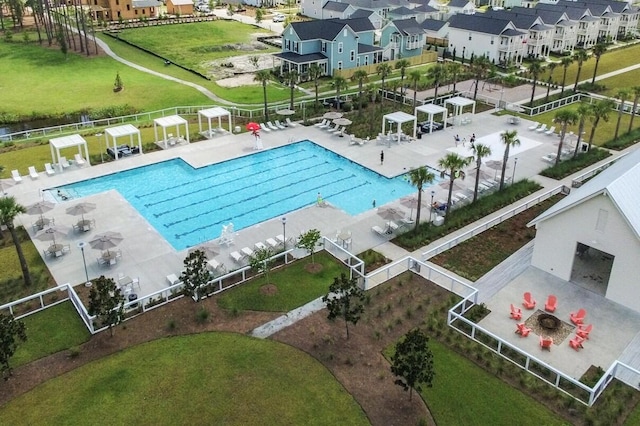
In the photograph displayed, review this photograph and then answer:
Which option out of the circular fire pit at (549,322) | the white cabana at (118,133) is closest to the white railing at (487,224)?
the circular fire pit at (549,322)

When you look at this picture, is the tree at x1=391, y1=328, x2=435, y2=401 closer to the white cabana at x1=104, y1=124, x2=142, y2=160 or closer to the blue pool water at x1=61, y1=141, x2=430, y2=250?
the blue pool water at x1=61, y1=141, x2=430, y2=250

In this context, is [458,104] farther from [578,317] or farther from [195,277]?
[195,277]

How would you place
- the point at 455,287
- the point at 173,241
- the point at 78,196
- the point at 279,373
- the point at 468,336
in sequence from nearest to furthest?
the point at 279,373
the point at 468,336
the point at 455,287
the point at 173,241
the point at 78,196

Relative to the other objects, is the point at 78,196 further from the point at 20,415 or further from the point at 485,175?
the point at 485,175

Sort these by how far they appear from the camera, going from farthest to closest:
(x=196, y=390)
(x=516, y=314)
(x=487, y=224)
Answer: (x=487, y=224)
(x=516, y=314)
(x=196, y=390)

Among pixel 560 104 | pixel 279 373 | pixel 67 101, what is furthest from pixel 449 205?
pixel 67 101

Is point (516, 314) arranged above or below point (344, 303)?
below

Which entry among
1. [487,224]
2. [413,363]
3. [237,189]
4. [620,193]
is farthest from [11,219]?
[620,193]
